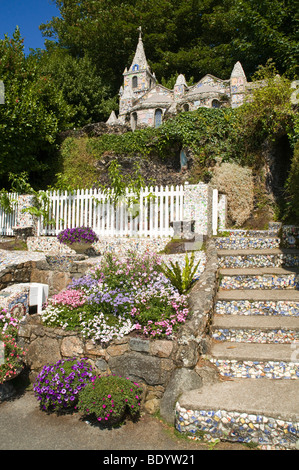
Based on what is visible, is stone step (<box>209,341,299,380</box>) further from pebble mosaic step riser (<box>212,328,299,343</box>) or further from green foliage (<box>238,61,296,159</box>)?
green foliage (<box>238,61,296,159</box>)

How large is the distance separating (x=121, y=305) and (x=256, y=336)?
71.1 inches

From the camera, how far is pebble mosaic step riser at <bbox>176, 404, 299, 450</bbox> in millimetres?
2848

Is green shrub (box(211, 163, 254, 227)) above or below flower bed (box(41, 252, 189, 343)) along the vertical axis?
above

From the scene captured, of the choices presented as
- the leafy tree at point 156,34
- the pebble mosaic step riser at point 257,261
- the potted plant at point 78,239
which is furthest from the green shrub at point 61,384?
the leafy tree at point 156,34

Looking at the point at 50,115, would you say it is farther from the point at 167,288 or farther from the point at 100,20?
the point at 100,20

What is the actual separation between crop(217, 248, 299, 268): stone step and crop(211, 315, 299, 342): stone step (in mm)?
1738

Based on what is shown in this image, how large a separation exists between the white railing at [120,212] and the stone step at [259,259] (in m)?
2.37

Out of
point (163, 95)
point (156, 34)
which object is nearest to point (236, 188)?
point (163, 95)

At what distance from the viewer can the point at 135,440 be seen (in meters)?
3.12

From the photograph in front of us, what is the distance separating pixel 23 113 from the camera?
39.2ft

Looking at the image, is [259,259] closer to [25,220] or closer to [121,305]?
[121,305]

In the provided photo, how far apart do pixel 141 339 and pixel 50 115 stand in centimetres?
1239

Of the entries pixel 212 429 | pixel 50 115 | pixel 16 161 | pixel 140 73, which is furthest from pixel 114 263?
pixel 140 73

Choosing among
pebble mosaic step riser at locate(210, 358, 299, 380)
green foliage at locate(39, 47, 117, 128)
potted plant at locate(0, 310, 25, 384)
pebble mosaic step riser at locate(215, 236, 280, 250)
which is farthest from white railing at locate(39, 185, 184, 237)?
green foliage at locate(39, 47, 117, 128)
